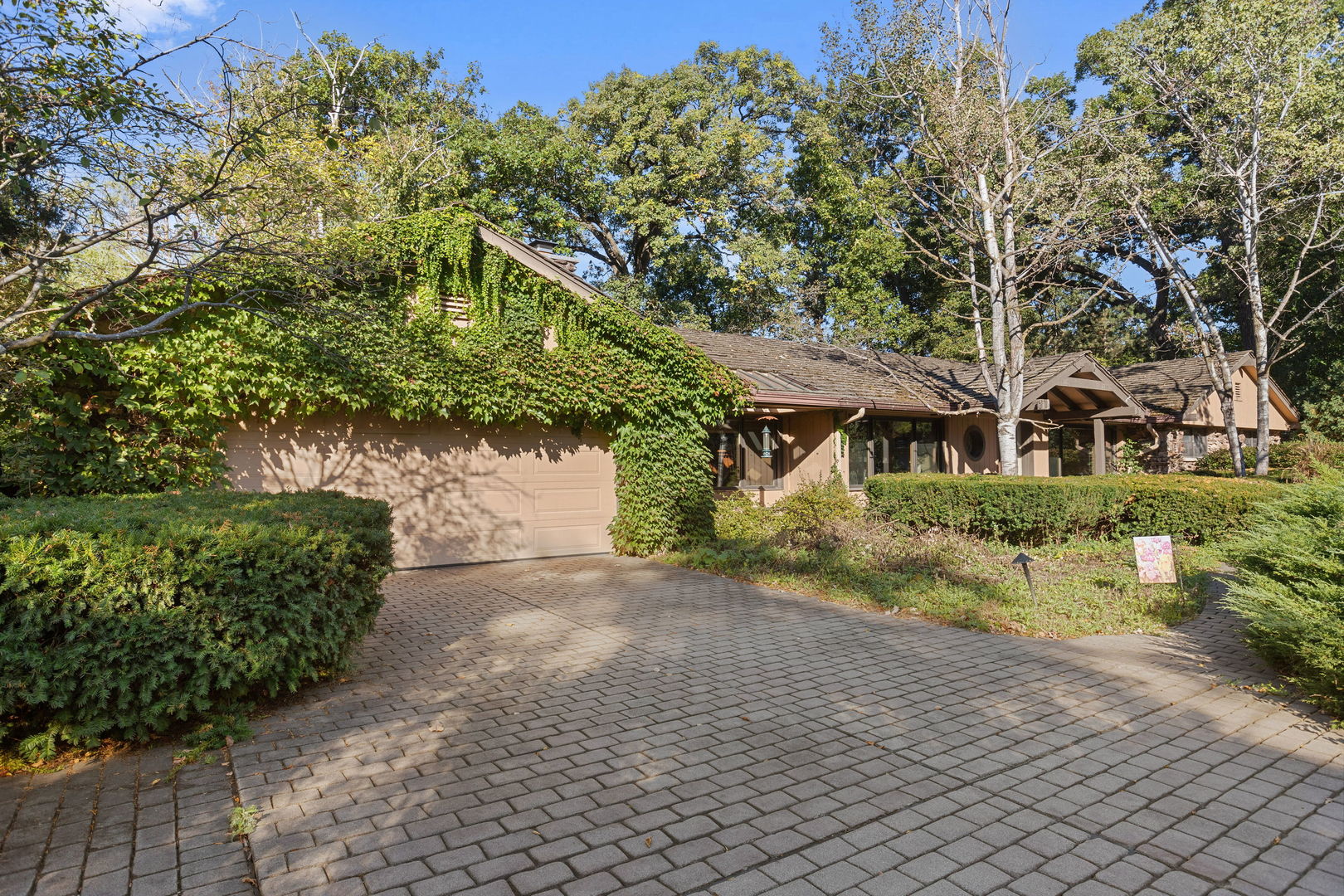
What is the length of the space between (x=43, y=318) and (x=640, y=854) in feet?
28.0

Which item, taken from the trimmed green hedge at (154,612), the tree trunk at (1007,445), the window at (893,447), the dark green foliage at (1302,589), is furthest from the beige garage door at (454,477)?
the dark green foliage at (1302,589)

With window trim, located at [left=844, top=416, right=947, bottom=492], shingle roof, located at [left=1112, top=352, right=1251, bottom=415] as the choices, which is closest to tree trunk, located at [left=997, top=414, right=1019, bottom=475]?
window trim, located at [left=844, top=416, right=947, bottom=492]

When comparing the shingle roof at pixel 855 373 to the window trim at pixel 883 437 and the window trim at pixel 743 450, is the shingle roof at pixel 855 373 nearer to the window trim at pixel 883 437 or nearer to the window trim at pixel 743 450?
the window trim at pixel 883 437

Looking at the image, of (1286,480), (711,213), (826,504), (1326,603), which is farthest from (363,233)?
(1286,480)

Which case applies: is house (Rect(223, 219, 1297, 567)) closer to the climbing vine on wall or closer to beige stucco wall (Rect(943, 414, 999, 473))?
beige stucco wall (Rect(943, 414, 999, 473))

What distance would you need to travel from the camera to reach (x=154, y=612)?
4051 millimetres

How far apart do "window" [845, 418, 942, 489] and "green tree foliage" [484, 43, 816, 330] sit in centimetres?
995

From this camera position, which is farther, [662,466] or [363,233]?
[662,466]

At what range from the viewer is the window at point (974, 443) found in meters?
18.5

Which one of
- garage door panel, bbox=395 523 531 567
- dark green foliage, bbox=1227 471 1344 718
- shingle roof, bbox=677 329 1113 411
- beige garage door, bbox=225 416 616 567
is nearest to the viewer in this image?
dark green foliage, bbox=1227 471 1344 718

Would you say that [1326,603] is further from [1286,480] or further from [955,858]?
[1286,480]

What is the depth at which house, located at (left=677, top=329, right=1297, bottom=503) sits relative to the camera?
15.5 m

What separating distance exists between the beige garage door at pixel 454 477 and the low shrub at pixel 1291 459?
1582 centimetres

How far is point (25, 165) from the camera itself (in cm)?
554
